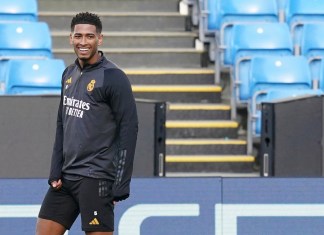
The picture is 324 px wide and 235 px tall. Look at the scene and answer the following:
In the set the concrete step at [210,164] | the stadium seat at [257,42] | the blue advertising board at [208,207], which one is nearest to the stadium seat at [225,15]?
the stadium seat at [257,42]

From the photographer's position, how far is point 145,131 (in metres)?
7.12

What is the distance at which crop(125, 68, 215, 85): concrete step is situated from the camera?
9.96 meters

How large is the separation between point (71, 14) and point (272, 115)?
12.9 feet

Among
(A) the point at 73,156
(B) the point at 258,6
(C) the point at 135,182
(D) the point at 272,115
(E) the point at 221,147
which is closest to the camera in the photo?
(A) the point at 73,156

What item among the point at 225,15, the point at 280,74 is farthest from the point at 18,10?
the point at 280,74

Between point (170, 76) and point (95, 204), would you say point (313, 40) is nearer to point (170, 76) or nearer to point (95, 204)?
point (170, 76)

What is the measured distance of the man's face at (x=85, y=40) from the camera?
5148 millimetres

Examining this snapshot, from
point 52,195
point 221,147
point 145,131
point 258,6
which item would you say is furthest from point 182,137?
point 52,195

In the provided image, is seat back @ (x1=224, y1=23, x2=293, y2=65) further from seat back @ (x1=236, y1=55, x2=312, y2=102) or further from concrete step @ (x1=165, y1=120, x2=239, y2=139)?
concrete step @ (x1=165, y1=120, x2=239, y2=139)

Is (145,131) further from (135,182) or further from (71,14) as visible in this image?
(71,14)

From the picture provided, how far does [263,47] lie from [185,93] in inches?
32.6

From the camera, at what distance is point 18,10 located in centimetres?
1002

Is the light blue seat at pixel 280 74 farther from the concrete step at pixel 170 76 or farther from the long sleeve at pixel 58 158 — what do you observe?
the long sleeve at pixel 58 158

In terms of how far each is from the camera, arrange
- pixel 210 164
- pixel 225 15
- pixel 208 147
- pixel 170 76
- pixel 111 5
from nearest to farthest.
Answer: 1. pixel 210 164
2. pixel 208 147
3. pixel 170 76
4. pixel 225 15
5. pixel 111 5
